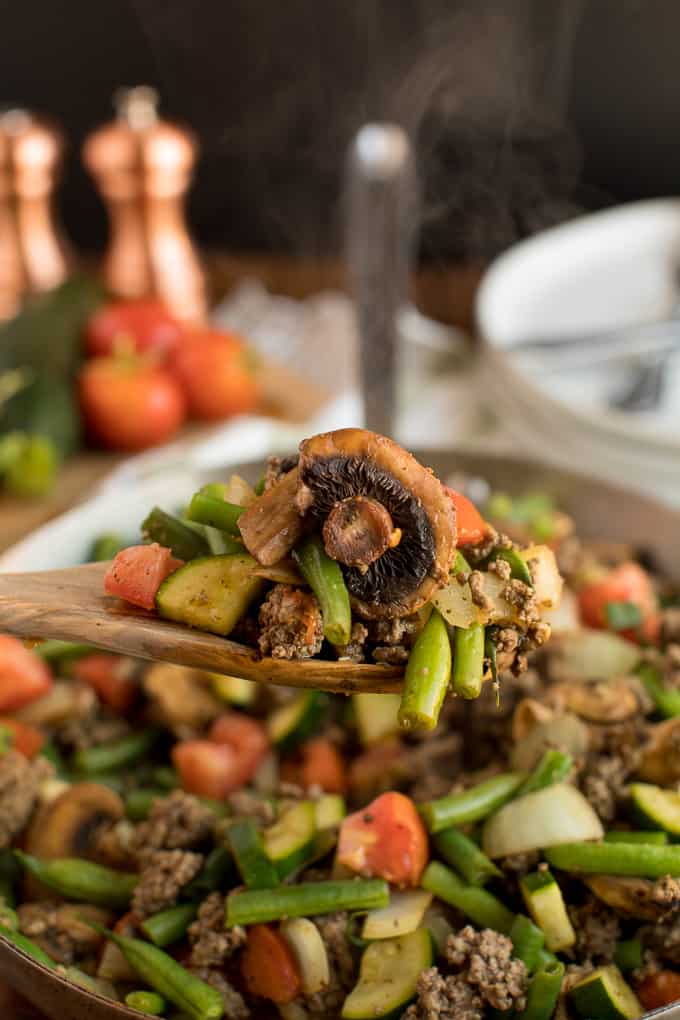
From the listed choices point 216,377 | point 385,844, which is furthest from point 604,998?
point 216,377

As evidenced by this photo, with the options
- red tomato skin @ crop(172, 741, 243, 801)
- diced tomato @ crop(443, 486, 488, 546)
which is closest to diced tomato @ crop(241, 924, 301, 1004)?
red tomato skin @ crop(172, 741, 243, 801)

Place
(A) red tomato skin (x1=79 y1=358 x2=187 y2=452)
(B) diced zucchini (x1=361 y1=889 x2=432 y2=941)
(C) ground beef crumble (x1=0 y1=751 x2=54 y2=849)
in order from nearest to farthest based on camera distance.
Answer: (B) diced zucchini (x1=361 y1=889 x2=432 y2=941) → (C) ground beef crumble (x1=0 y1=751 x2=54 y2=849) → (A) red tomato skin (x1=79 y1=358 x2=187 y2=452)

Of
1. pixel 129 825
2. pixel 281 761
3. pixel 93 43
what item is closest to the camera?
pixel 129 825

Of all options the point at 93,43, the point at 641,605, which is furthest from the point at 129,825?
the point at 93,43

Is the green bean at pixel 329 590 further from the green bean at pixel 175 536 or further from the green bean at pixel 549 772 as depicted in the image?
the green bean at pixel 549 772

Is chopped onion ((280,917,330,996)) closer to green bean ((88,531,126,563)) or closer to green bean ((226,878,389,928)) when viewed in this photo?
green bean ((226,878,389,928))

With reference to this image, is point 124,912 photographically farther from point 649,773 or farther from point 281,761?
point 649,773
